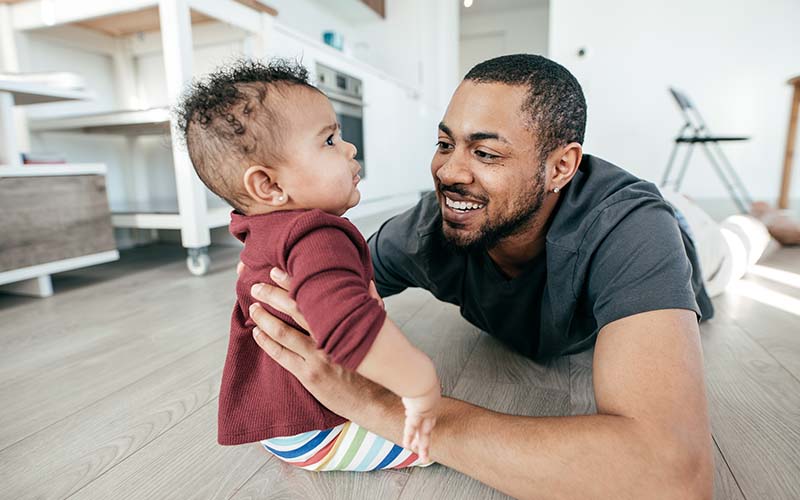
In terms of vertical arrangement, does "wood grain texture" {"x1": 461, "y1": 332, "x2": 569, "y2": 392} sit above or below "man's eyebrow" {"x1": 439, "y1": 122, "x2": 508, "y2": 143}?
below

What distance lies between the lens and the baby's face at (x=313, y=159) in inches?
22.9

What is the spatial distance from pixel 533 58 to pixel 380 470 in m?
0.72

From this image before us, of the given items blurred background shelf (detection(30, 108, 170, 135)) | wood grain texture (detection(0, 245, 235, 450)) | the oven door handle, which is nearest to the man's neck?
wood grain texture (detection(0, 245, 235, 450))

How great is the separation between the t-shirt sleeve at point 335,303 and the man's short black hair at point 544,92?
1.53ft

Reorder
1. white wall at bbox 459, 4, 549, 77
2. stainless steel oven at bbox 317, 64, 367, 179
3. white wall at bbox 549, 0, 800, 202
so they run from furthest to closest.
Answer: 1. white wall at bbox 459, 4, 549, 77
2. white wall at bbox 549, 0, 800, 202
3. stainless steel oven at bbox 317, 64, 367, 179

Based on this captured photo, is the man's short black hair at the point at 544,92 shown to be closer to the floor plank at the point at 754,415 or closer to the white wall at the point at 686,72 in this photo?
the floor plank at the point at 754,415

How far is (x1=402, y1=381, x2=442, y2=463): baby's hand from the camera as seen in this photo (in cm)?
49

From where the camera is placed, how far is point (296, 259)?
488 mm

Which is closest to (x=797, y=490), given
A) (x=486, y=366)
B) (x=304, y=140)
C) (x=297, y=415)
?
(x=486, y=366)

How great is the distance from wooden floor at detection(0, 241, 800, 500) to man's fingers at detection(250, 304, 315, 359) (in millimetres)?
201

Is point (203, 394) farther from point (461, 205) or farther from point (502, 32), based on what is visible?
point (502, 32)

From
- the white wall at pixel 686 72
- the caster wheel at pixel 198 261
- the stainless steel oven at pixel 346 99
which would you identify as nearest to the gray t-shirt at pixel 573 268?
the caster wheel at pixel 198 261

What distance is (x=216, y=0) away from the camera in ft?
5.75

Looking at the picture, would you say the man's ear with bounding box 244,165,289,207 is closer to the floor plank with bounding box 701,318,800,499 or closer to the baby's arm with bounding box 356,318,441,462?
the baby's arm with bounding box 356,318,441,462
